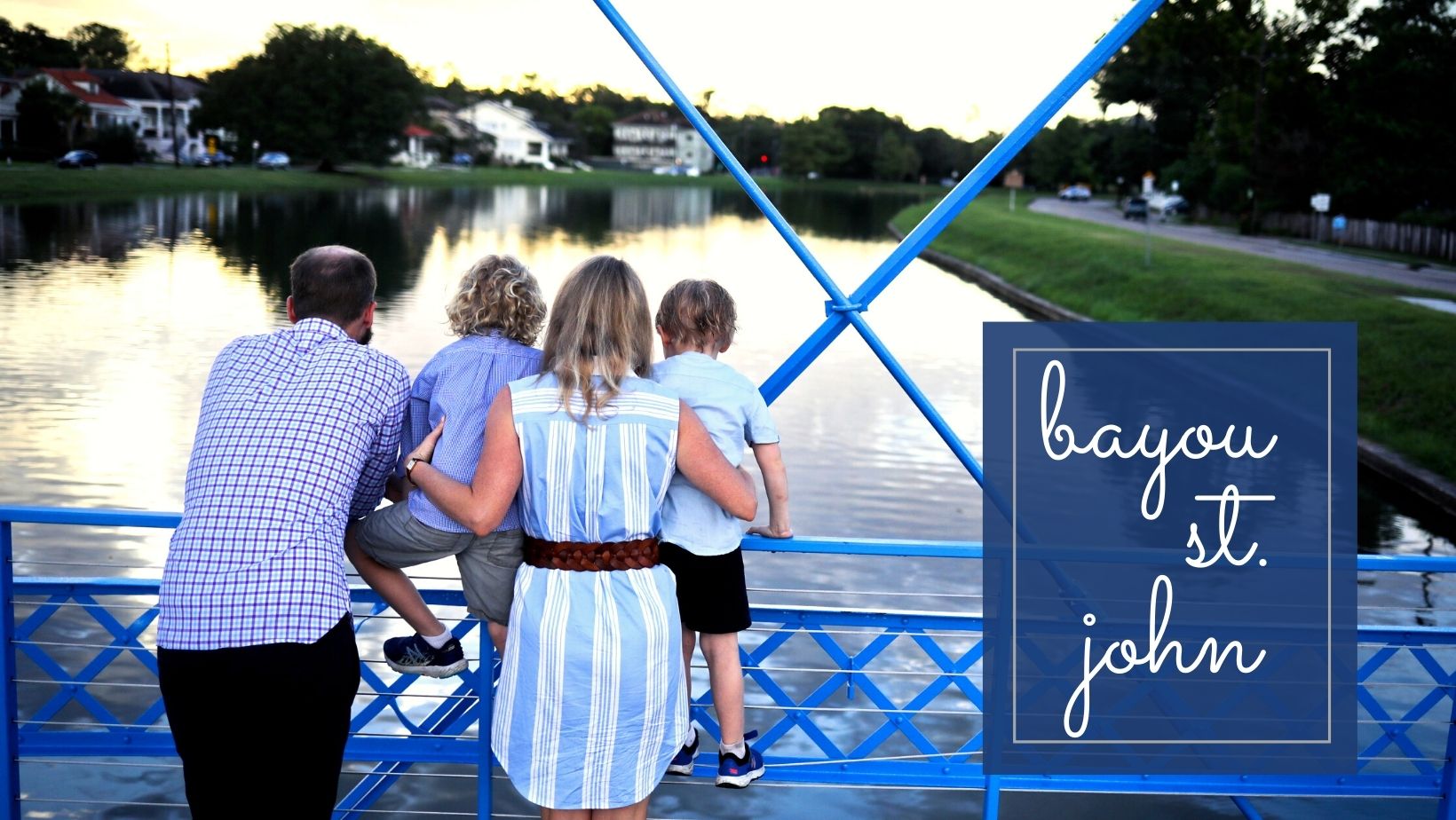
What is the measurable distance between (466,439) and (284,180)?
7135 centimetres

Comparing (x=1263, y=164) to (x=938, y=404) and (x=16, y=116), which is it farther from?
(x=16, y=116)

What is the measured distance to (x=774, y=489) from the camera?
133 inches

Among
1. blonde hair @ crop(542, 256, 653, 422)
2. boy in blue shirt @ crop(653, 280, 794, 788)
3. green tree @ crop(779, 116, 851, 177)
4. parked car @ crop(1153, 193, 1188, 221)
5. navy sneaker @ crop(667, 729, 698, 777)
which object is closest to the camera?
blonde hair @ crop(542, 256, 653, 422)

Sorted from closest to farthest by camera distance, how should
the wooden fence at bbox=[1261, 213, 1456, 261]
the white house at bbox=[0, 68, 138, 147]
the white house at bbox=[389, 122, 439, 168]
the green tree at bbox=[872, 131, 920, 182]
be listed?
the green tree at bbox=[872, 131, 920, 182]
the white house at bbox=[0, 68, 138, 147]
the wooden fence at bbox=[1261, 213, 1456, 261]
the white house at bbox=[389, 122, 439, 168]

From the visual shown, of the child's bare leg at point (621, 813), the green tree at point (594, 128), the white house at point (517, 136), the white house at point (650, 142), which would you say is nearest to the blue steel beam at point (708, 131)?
the child's bare leg at point (621, 813)

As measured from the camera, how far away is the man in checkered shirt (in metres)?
2.55

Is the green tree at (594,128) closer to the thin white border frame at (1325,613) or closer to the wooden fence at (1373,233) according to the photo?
the wooden fence at (1373,233)

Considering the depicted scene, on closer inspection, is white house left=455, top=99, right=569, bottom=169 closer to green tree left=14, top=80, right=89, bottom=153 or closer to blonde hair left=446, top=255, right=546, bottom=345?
green tree left=14, top=80, right=89, bottom=153

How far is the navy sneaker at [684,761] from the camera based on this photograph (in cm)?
336

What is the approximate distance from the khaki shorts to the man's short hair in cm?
45

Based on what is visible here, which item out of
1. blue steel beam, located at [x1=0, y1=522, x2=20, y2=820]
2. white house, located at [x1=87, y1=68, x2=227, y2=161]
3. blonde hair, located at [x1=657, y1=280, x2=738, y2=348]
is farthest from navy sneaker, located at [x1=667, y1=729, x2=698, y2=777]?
white house, located at [x1=87, y1=68, x2=227, y2=161]

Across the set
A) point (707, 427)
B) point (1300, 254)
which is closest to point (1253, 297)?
point (1300, 254)

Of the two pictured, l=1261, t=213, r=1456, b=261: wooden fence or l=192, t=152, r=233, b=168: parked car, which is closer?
l=1261, t=213, r=1456, b=261: wooden fence

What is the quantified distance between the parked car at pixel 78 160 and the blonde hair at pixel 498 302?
30.6 metres
